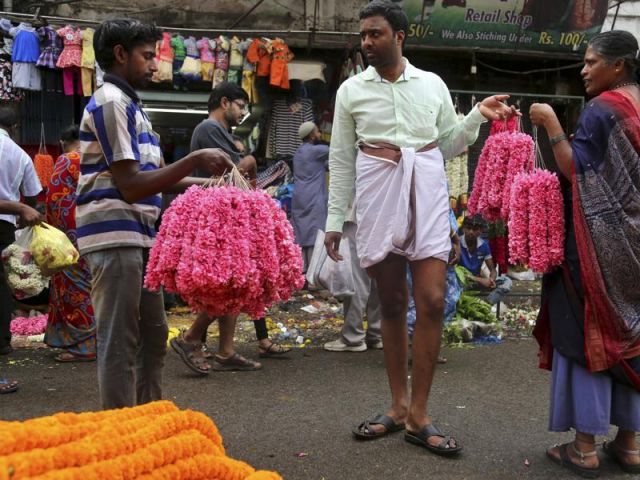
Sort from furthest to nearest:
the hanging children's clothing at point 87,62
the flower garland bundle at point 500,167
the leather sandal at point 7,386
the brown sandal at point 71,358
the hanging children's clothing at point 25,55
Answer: the hanging children's clothing at point 87,62
the hanging children's clothing at point 25,55
the brown sandal at point 71,358
the flower garland bundle at point 500,167
the leather sandal at point 7,386

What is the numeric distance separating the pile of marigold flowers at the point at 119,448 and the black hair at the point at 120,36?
65.6 inches

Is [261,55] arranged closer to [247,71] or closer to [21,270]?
[247,71]

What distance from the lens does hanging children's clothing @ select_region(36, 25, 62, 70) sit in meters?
9.08

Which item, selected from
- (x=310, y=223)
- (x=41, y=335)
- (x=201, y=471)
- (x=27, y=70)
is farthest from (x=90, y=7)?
(x=201, y=471)

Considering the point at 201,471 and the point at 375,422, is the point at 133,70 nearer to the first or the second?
the point at 201,471

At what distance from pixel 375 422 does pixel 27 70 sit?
7028mm

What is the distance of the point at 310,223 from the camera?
30.3ft

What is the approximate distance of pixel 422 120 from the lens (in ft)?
13.5

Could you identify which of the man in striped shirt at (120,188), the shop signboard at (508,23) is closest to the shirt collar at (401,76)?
the man in striped shirt at (120,188)

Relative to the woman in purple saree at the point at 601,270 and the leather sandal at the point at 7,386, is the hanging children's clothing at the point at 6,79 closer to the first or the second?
the leather sandal at the point at 7,386

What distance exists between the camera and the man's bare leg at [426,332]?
13.0ft

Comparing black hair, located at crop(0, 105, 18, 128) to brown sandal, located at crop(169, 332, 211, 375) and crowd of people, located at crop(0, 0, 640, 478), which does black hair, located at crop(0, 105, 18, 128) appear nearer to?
brown sandal, located at crop(169, 332, 211, 375)

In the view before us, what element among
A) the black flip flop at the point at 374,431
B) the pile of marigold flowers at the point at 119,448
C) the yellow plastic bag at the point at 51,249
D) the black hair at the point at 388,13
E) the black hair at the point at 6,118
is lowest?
the black flip flop at the point at 374,431

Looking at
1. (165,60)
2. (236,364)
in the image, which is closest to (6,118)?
(236,364)
